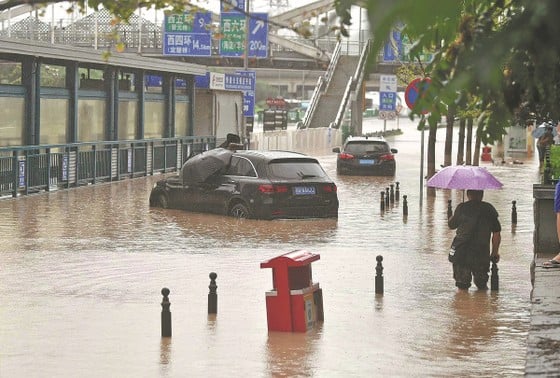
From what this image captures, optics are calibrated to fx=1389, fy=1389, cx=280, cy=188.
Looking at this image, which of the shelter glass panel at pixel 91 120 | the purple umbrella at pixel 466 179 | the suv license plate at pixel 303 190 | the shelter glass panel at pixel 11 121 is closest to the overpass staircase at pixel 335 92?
the shelter glass panel at pixel 91 120

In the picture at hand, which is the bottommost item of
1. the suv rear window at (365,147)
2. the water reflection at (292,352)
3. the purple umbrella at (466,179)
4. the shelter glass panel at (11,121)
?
the water reflection at (292,352)

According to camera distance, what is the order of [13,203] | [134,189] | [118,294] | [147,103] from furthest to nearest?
[147,103] < [134,189] < [13,203] < [118,294]

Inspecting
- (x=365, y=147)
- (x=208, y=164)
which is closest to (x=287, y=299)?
(x=208, y=164)

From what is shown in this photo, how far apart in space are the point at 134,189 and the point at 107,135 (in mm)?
3843

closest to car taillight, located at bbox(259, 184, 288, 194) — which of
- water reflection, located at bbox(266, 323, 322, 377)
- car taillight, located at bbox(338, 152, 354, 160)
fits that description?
water reflection, located at bbox(266, 323, 322, 377)

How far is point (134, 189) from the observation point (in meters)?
34.7

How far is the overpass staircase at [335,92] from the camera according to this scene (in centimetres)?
8081

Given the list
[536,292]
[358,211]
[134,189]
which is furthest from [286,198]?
[536,292]

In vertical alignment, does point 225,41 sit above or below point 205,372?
above

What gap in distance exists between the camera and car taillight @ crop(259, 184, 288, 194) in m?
25.2

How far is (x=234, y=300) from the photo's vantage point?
1509cm

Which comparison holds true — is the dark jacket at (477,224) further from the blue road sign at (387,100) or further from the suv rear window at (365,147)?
the blue road sign at (387,100)

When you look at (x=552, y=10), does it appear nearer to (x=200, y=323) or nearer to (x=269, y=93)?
(x=200, y=323)

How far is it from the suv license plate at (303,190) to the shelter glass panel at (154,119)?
55.8 ft
